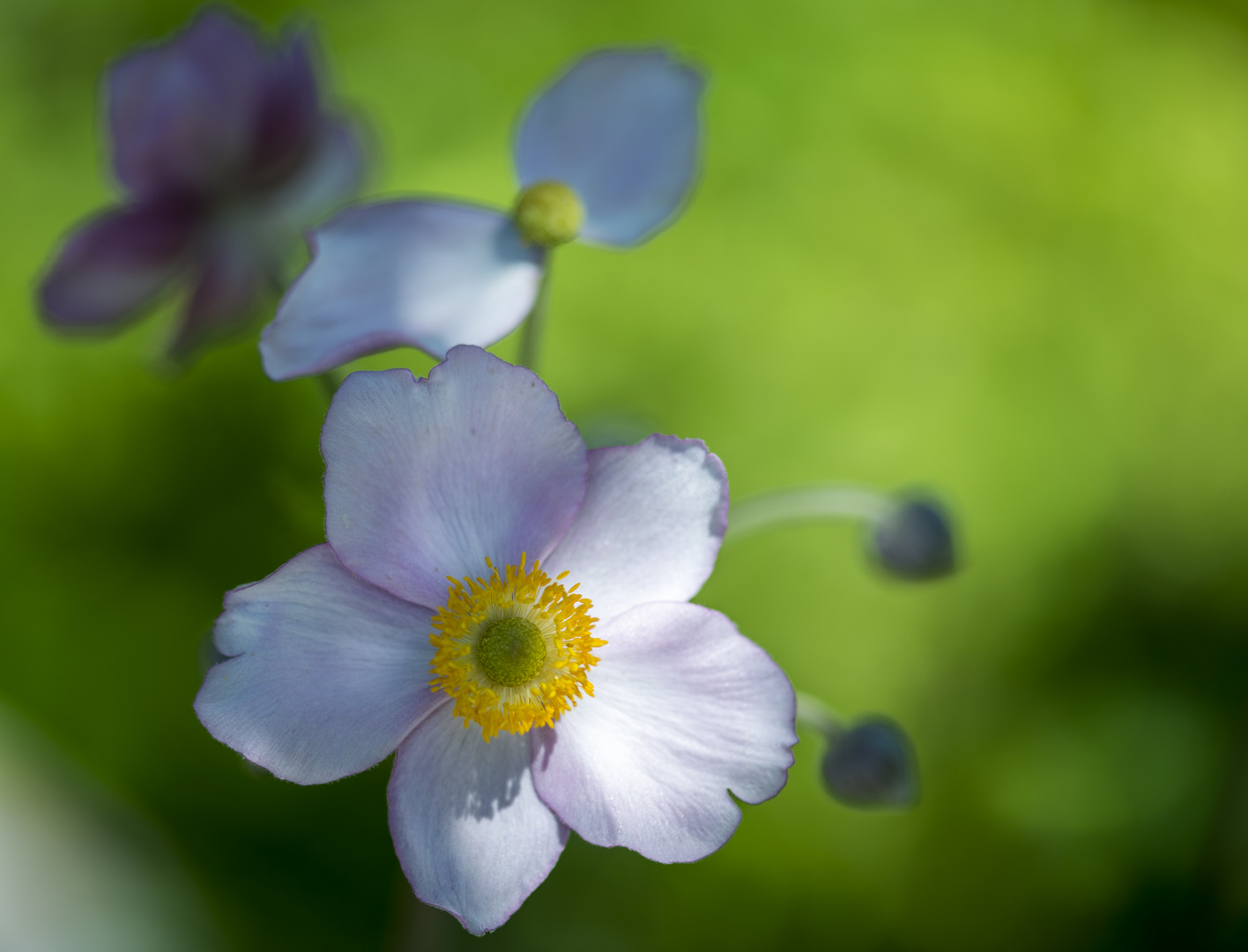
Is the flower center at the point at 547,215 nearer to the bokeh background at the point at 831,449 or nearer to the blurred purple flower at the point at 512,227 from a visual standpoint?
the blurred purple flower at the point at 512,227

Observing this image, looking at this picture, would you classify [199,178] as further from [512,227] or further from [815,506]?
[815,506]

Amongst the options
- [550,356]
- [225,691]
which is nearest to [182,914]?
[550,356]

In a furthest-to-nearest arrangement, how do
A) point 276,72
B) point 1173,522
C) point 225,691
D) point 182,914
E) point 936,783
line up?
point 1173,522, point 936,783, point 182,914, point 276,72, point 225,691

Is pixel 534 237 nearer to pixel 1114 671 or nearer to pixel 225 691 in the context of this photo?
pixel 225 691

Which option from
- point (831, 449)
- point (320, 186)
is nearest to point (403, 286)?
point (320, 186)

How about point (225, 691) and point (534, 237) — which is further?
point (534, 237)

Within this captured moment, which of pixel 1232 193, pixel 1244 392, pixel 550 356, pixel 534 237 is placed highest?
pixel 1232 193

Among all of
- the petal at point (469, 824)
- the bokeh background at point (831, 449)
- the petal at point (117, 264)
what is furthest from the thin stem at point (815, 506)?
the bokeh background at point (831, 449)
